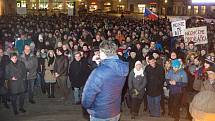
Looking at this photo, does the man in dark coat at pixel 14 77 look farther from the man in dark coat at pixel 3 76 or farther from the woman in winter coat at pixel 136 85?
the woman in winter coat at pixel 136 85

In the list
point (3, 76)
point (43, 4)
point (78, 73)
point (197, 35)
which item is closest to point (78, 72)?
point (78, 73)

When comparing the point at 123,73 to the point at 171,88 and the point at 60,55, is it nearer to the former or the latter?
the point at 171,88

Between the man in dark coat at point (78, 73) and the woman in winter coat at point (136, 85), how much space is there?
1988 millimetres

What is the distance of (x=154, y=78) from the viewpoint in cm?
1242

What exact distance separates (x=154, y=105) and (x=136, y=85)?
786 millimetres

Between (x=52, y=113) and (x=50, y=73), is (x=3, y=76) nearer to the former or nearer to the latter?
(x=52, y=113)

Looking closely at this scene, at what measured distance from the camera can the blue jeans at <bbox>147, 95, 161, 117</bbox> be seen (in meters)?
12.6

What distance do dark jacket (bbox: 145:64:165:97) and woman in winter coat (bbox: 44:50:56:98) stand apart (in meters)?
3.69

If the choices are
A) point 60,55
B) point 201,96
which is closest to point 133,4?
point 60,55

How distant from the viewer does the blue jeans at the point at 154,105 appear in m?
12.6

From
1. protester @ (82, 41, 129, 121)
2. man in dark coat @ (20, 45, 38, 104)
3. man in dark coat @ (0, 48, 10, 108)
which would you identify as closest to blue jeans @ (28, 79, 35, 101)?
man in dark coat @ (20, 45, 38, 104)

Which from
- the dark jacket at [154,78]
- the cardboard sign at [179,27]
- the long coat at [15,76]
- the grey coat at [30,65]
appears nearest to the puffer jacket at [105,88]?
the dark jacket at [154,78]

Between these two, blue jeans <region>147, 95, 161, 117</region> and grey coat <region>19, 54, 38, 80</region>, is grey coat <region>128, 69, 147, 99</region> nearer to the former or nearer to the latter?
blue jeans <region>147, 95, 161, 117</region>

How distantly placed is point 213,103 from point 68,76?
8.27 metres
